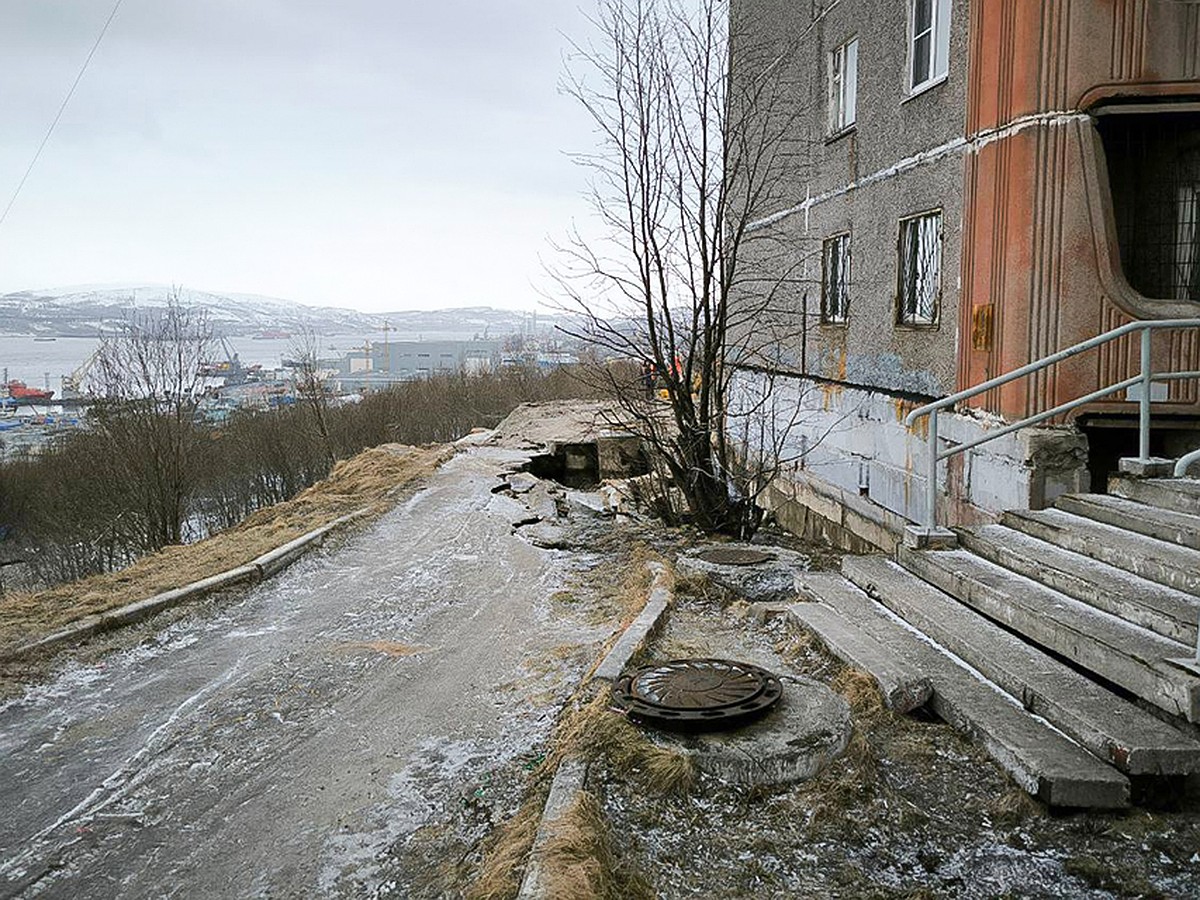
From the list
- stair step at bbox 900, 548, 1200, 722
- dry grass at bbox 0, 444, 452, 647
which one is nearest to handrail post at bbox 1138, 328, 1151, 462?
stair step at bbox 900, 548, 1200, 722

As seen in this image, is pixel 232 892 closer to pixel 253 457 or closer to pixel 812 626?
pixel 812 626

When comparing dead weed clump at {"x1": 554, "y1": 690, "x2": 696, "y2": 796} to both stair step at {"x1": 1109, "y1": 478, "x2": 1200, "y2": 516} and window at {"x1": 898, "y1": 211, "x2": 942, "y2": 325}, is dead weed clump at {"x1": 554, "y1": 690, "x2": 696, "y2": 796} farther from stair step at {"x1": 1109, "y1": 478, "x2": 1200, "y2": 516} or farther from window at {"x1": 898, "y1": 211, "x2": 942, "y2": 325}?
window at {"x1": 898, "y1": 211, "x2": 942, "y2": 325}

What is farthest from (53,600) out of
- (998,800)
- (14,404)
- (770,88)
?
(14,404)

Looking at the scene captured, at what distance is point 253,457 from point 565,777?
114 ft

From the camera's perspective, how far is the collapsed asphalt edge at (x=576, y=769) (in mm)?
3517

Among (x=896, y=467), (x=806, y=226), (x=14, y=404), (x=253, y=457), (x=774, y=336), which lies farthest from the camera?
(x=14, y=404)

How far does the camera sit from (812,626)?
6457mm

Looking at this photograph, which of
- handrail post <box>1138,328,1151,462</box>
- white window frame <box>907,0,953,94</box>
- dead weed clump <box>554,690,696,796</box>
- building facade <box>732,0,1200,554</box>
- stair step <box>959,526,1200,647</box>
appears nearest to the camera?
dead weed clump <box>554,690,696,796</box>

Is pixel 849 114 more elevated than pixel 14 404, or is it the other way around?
pixel 849 114

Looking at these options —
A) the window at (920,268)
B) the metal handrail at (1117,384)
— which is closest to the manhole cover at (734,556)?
the metal handrail at (1117,384)

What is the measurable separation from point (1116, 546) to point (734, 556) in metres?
3.73

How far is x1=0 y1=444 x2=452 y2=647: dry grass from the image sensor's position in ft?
25.4

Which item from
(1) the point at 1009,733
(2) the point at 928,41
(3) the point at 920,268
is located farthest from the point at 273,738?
(2) the point at 928,41

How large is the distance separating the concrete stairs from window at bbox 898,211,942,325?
3088 millimetres
